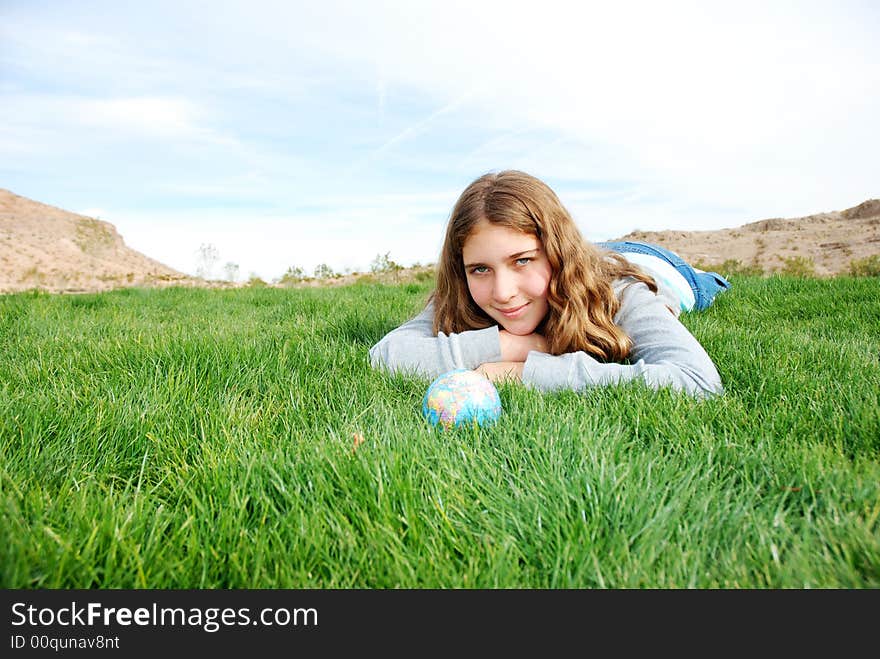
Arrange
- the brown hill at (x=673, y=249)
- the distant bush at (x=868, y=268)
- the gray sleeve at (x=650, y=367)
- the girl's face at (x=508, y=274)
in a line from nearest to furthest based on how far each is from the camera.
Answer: the gray sleeve at (x=650, y=367)
the girl's face at (x=508, y=274)
the distant bush at (x=868, y=268)
the brown hill at (x=673, y=249)

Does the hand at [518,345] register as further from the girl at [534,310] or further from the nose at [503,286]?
the nose at [503,286]

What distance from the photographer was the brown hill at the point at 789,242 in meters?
12.6

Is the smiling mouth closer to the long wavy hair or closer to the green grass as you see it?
the long wavy hair

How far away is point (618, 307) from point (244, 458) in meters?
2.26

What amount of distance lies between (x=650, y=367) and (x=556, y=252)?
0.78 meters

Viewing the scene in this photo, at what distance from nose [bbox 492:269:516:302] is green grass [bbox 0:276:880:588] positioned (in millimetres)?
601

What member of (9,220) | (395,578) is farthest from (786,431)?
(9,220)

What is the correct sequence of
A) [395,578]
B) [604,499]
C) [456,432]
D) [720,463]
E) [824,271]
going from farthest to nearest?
[824,271] < [456,432] < [720,463] < [604,499] < [395,578]

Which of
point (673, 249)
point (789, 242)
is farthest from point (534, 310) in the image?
point (789, 242)

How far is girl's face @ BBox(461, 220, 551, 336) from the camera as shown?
292 cm

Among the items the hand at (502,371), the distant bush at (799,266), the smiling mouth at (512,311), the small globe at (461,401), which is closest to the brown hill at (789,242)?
the distant bush at (799,266)

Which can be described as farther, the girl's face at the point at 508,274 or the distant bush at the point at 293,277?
the distant bush at the point at 293,277

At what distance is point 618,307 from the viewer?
3338mm
